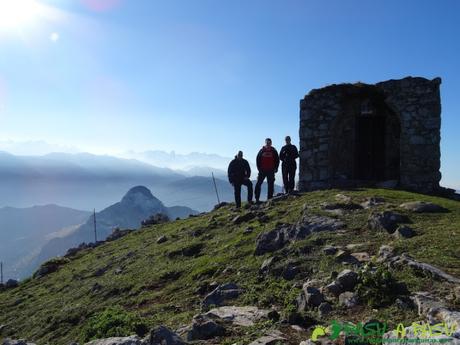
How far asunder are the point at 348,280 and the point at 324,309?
2.56ft

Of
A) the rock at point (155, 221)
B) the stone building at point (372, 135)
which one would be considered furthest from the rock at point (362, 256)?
the rock at point (155, 221)

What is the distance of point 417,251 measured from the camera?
322 inches

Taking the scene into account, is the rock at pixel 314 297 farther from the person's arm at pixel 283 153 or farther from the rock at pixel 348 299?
the person's arm at pixel 283 153

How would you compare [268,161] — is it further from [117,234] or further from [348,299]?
[348,299]

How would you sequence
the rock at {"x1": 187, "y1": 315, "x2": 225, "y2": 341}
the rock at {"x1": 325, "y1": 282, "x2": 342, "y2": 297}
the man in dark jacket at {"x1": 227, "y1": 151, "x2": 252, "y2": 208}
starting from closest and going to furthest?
the rock at {"x1": 187, "y1": 315, "x2": 225, "y2": 341} → the rock at {"x1": 325, "y1": 282, "x2": 342, "y2": 297} → the man in dark jacket at {"x1": 227, "y1": 151, "x2": 252, "y2": 208}

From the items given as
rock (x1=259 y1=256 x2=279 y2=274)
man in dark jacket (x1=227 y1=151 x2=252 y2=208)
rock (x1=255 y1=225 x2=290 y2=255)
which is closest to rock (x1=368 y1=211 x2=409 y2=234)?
rock (x1=255 y1=225 x2=290 y2=255)

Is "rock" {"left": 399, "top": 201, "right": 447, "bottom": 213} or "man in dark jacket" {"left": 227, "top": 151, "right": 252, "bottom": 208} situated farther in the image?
"man in dark jacket" {"left": 227, "top": 151, "right": 252, "bottom": 208}

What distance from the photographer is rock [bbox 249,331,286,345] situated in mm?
5900

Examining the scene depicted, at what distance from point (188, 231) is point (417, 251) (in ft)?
34.5

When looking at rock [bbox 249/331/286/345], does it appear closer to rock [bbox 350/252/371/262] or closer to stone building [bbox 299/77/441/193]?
rock [bbox 350/252/371/262]

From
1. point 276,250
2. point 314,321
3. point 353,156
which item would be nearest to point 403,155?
point 353,156

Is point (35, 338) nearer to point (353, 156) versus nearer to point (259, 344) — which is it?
point (259, 344)

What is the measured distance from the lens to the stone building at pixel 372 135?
18.0m

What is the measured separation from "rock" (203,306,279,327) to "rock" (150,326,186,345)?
104 centimetres
